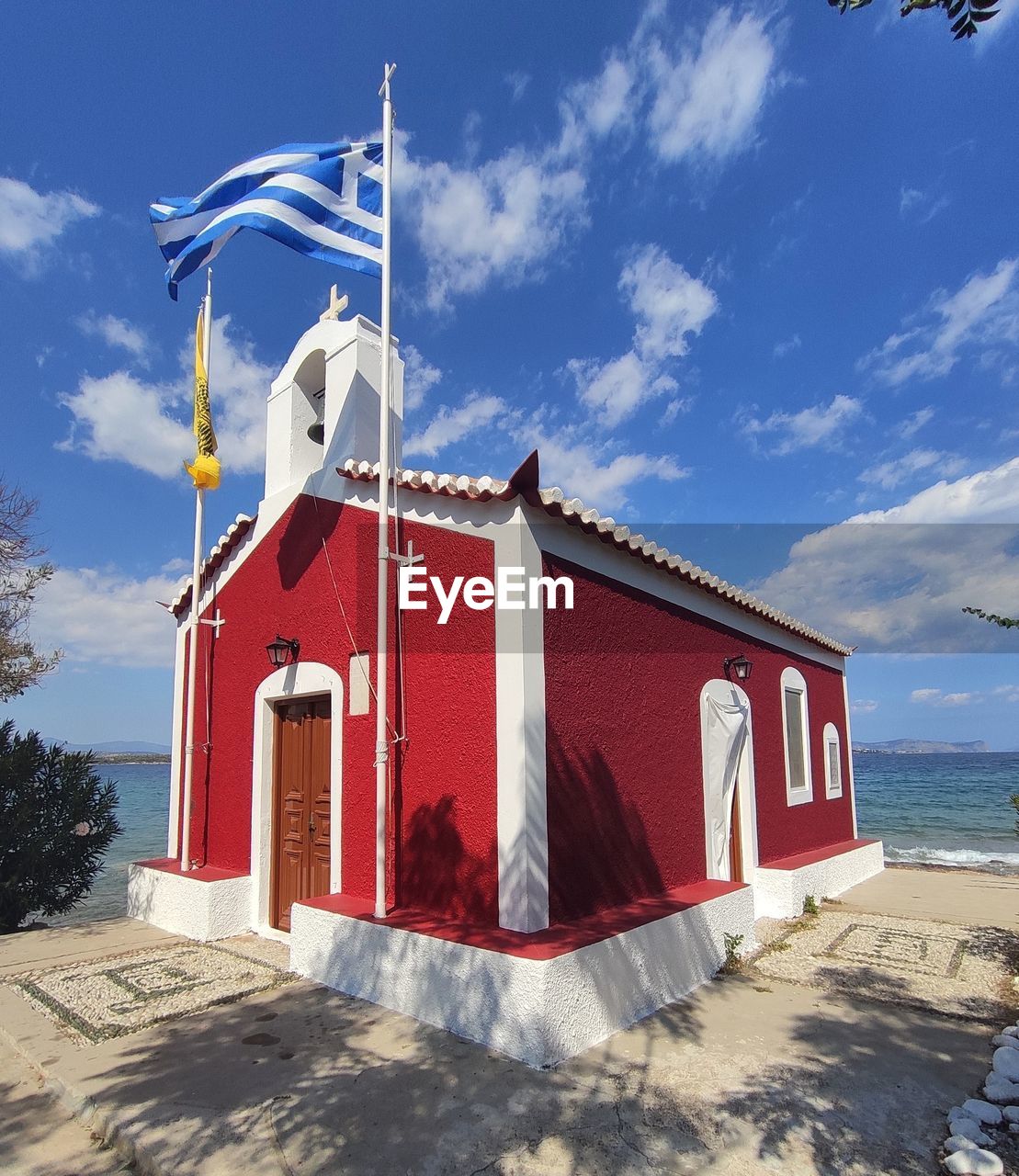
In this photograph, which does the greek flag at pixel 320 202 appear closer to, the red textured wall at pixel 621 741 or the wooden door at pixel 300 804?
the red textured wall at pixel 621 741

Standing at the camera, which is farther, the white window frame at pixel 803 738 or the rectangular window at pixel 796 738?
the rectangular window at pixel 796 738

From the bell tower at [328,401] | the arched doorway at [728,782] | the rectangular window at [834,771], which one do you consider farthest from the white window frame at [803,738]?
the bell tower at [328,401]

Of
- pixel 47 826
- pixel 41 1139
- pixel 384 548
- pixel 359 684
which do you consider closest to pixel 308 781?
pixel 359 684

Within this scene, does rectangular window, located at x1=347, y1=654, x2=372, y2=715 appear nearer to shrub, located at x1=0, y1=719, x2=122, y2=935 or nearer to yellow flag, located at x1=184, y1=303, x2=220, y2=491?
yellow flag, located at x1=184, y1=303, x2=220, y2=491

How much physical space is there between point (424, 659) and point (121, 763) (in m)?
149

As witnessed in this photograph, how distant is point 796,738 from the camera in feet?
35.7

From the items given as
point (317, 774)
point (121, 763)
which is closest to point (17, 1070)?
point (317, 774)

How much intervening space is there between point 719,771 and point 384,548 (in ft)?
15.1

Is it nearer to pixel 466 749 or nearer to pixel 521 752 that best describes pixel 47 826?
pixel 466 749

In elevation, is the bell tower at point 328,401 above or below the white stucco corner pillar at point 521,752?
above

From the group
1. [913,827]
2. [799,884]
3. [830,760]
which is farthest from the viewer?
[913,827]

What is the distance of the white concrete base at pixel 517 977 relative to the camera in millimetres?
4418

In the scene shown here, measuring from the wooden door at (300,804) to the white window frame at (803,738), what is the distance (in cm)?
659

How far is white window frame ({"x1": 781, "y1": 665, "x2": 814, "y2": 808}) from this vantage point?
10289mm
